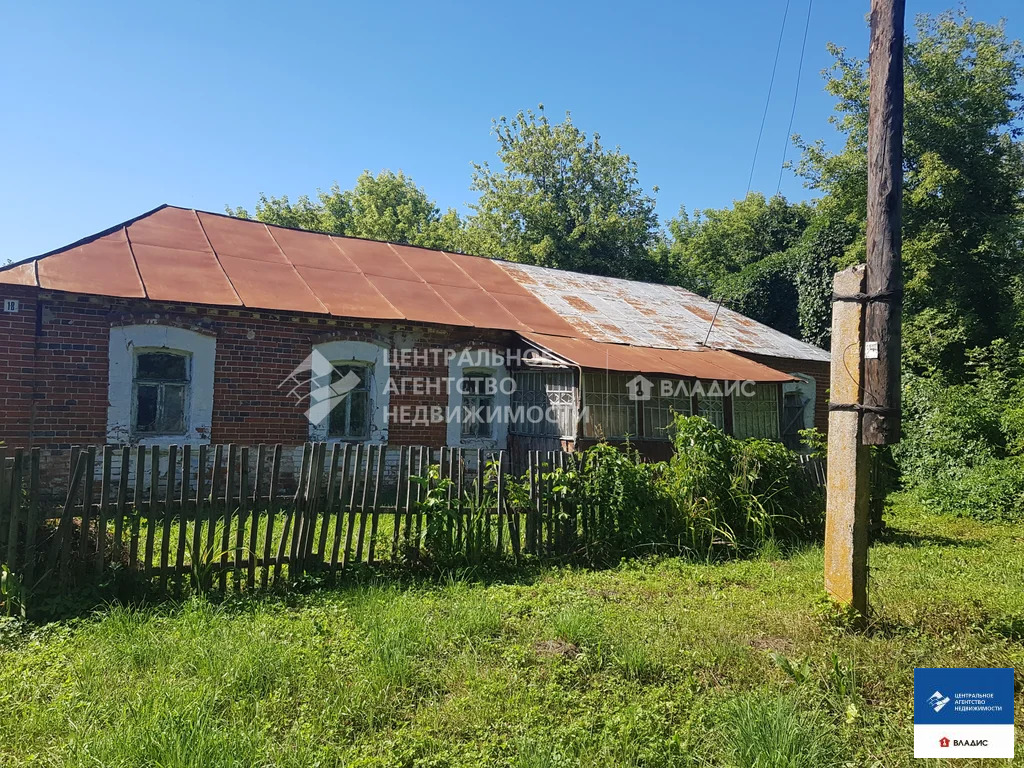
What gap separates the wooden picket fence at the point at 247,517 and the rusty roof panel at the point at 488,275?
7902 mm

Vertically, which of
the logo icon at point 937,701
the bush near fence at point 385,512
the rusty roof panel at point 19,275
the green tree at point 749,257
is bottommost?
the logo icon at point 937,701

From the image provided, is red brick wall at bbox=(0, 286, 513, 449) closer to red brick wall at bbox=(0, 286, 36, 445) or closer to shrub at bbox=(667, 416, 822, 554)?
red brick wall at bbox=(0, 286, 36, 445)

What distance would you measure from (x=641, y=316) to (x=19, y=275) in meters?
11.7

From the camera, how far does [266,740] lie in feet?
10.1

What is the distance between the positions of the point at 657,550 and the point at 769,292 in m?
21.0

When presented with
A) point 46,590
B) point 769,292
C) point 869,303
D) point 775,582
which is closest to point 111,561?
point 46,590

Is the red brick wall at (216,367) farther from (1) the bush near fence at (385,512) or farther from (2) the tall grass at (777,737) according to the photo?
(2) the tall grass at (777,737)

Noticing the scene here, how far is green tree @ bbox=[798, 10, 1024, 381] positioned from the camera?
1831cm

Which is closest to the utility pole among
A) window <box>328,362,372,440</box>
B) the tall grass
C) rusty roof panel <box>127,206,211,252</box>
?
the tall grass

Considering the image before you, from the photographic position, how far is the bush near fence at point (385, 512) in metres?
4.86

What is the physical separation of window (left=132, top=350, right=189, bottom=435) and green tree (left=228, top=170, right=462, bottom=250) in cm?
2273

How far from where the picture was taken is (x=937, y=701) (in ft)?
11.1

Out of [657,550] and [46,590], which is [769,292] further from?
[46,590]

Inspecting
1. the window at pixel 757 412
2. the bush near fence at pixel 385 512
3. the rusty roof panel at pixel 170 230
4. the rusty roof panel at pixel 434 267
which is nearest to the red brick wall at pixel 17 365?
the bush near fence at pixel 385 512
